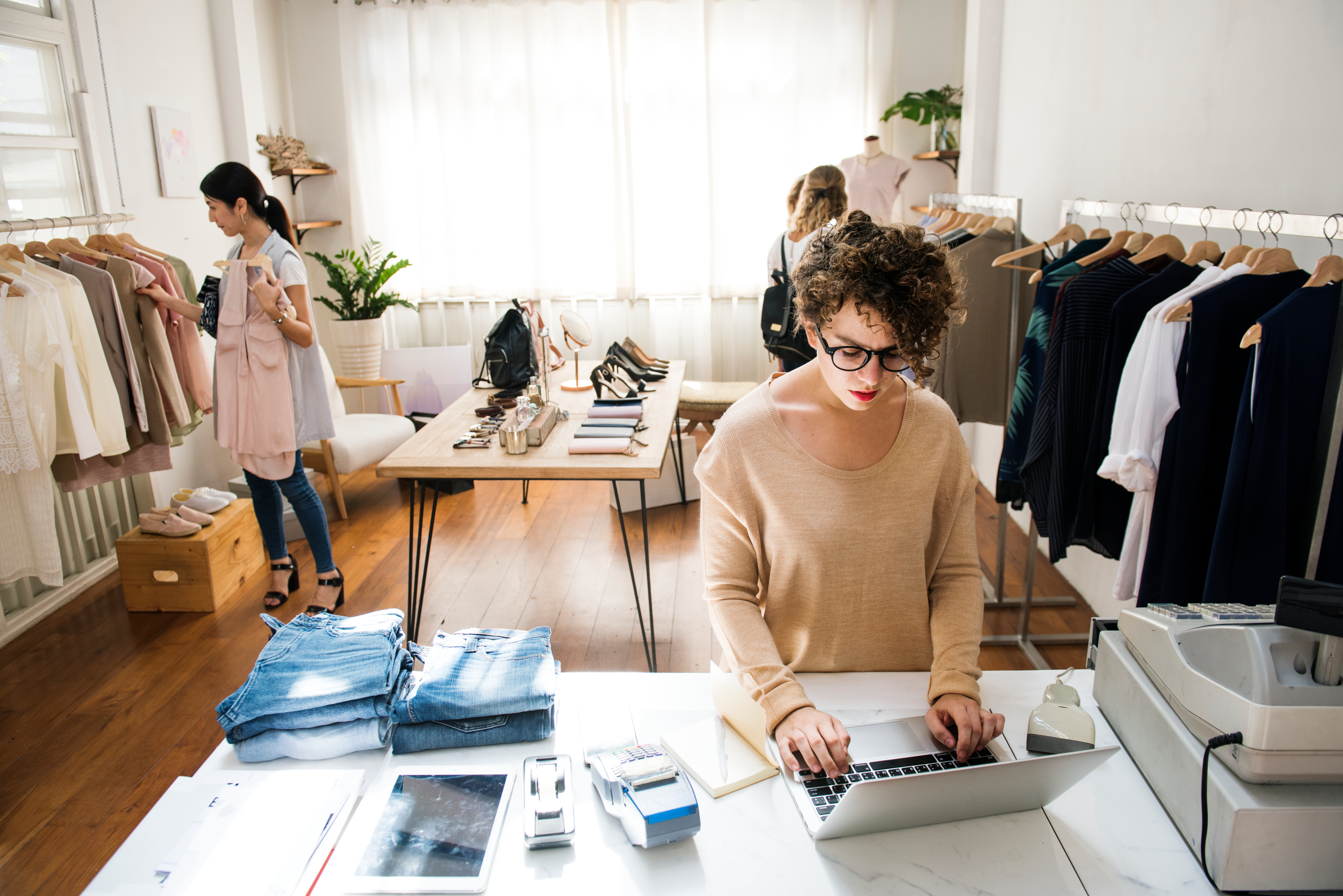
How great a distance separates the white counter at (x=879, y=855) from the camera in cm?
97

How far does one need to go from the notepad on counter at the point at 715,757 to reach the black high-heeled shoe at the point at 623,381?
2432mm

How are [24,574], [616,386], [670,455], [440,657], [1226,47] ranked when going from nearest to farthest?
1. [440,657]
2. [1226,47]
3. [24,574]
4. [616,386]
5. [670,455]

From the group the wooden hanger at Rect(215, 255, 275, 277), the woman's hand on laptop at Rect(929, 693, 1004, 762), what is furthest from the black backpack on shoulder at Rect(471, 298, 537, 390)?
the woman's hand on laptop at Rect(929, 693, 1004, 762)

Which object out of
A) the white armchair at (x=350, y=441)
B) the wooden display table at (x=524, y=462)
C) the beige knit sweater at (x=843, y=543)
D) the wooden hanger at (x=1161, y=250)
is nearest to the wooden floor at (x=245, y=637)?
the wooden display table at (x=524, y=462)

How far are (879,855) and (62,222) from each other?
3304 millimetres

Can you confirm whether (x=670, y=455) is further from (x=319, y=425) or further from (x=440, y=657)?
(x=440, y=657)

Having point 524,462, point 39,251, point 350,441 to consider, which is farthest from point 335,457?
point 524,462

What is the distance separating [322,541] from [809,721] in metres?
2.59

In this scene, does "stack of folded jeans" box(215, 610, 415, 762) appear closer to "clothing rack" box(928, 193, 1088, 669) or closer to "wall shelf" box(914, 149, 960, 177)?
"clothing rack" box(928, 193, 1088, 669)

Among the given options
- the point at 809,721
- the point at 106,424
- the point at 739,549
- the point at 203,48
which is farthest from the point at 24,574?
the point at 203,48

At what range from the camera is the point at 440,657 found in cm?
134

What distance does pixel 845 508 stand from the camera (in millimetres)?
1362

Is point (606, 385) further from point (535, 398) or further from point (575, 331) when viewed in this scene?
point (535, 398)

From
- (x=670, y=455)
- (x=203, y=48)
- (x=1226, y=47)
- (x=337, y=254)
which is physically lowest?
(x=670, y=455)
